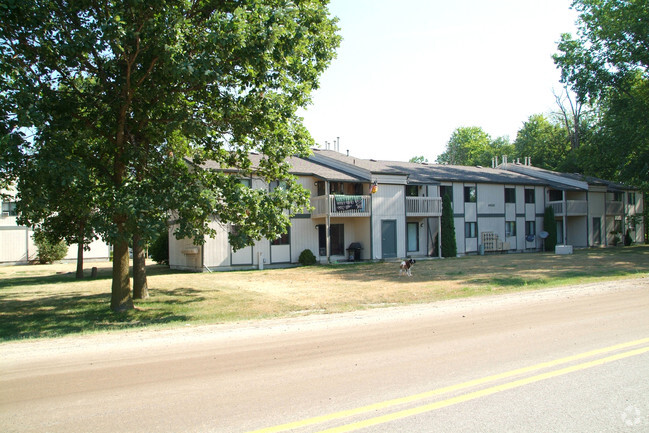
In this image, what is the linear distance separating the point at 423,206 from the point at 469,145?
5470 centimetres

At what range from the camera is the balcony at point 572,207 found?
40375mm

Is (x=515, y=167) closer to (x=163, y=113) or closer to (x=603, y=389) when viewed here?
(x=163, y=113)

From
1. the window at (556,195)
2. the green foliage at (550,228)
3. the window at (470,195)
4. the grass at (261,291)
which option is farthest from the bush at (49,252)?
the window at (556,195)

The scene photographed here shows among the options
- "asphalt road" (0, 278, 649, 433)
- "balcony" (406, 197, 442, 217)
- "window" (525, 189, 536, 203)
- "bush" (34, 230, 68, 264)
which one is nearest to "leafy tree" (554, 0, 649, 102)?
"window" (525, 189, 536, 203)

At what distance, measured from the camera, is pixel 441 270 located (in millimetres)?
23812

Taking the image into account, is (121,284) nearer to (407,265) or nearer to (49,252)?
(407,265)

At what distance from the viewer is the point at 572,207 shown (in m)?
40.7

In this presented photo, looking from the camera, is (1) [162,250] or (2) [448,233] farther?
(2) [448,233]

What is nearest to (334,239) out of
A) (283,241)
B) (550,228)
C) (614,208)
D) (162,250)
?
(283,241)

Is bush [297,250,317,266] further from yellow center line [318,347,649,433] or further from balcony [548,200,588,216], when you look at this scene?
balcony [548,200,588,216]

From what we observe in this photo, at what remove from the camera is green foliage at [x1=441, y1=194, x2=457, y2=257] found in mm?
33312

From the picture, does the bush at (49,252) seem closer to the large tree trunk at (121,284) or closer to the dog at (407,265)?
the large tree trunk at (121,284)

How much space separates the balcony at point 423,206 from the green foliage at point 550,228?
12.5 metres

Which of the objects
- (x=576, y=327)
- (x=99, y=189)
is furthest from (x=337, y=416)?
(x=99, y=189)
